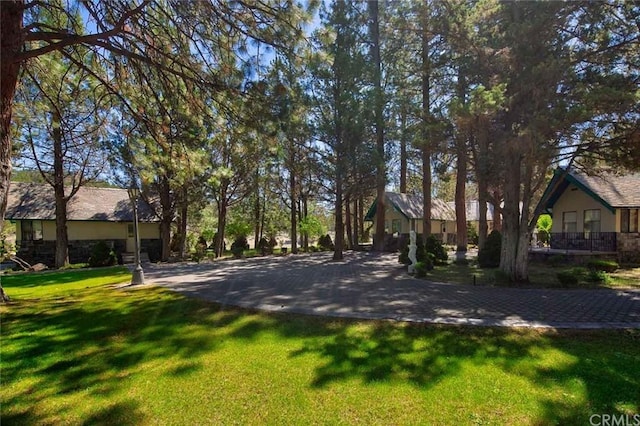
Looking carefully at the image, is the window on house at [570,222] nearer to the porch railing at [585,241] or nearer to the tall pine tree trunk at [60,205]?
the porch railing at [585,241]

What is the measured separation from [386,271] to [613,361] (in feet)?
30.4

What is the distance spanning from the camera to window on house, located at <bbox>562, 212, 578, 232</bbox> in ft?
60.2

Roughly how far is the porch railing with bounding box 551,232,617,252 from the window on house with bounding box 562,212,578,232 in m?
0.34

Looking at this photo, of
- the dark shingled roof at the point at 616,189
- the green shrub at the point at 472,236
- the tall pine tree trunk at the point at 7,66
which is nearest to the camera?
the tall pine tree trunk at the point at 7,66

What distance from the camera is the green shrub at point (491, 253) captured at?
14.7 m

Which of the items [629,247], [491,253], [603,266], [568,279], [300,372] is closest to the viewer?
[300,372]

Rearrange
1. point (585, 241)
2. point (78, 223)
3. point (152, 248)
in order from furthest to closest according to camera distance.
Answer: point (152, 248) → point (78, 223) → point (585, 241)

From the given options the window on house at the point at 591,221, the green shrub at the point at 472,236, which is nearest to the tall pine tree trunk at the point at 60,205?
the window on house at the point at 591,221

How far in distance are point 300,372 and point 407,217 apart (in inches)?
896

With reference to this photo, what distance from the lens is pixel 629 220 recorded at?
15.5m

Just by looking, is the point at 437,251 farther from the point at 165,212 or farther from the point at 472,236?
the point at 472,236

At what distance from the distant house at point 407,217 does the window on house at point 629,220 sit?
11256 millimetres

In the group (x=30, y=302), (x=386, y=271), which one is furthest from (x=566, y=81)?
(x=30, y=302)

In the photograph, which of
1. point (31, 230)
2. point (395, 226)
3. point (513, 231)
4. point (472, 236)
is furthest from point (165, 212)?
point (472, 236)
